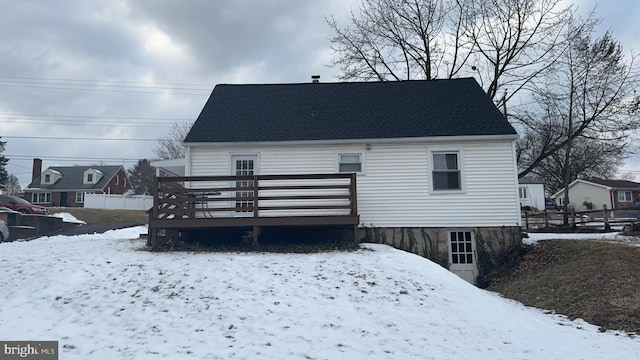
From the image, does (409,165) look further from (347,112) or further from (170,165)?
(170,165)

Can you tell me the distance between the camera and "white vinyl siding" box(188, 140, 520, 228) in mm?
12859

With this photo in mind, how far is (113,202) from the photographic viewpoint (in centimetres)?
3475

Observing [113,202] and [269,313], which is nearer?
[269,313]

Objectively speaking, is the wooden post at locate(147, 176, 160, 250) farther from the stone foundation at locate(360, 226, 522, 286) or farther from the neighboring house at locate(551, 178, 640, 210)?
the neighboring house at locate(551, 178, 640, 210)

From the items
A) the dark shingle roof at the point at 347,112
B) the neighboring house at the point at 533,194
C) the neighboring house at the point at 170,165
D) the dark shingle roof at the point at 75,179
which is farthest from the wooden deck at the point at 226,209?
the dark shingle roof at the point at 75,179

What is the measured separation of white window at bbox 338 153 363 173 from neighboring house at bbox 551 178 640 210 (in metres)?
40.9

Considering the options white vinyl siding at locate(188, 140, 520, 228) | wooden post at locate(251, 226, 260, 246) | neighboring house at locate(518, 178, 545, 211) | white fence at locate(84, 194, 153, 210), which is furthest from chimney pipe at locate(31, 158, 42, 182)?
neighboring house at locate(518, 178, 545, 211)

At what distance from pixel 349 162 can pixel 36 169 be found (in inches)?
1944

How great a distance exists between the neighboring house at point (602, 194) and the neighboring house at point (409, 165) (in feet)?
127

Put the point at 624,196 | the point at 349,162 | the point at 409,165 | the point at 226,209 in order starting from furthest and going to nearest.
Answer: the point at 624,196
the point at 349,162
the point at 409,165
the point at 226,209

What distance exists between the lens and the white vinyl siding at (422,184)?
1286 centimetres

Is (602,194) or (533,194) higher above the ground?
(533,194)

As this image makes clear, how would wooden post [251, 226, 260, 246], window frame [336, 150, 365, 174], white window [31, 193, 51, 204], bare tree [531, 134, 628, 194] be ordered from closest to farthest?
wooden post [251, 226, 260, 246] → window frame [336, 150, 365, 174] → bare tree [531, 134, 628, 194] → white window [31, 193, 51, 204]

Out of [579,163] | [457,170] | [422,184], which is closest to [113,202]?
[422,184]
